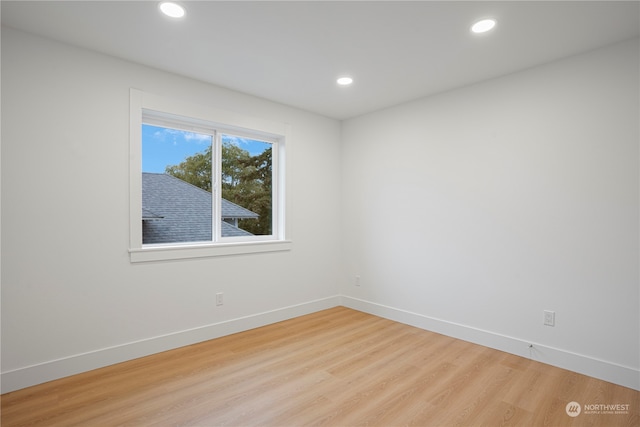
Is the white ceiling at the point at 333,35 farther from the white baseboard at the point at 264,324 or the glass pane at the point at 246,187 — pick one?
the white baseboard at the point at 264,324

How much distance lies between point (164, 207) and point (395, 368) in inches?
97.4

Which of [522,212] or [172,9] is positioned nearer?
[172,9]

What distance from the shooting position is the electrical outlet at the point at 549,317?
2.76 metres

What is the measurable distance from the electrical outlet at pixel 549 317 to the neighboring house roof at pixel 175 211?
3.02 m

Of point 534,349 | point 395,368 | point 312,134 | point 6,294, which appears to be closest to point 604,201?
point 534,349

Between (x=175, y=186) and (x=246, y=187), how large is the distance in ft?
2.57

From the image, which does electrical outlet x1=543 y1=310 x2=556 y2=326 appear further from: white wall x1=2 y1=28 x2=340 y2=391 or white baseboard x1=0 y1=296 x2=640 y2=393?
white wall x1=2 y1=28 x2=340 y2=391

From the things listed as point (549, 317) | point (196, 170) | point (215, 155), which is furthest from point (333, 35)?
point (549, 317)

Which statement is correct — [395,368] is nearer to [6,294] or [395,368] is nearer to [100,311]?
[100,311]

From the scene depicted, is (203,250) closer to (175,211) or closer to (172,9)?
(175,211)

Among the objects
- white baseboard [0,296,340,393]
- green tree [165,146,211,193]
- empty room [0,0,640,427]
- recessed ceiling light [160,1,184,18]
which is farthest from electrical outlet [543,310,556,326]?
recessed ceiling light [160,1,184,18]

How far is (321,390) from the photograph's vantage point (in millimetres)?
2324

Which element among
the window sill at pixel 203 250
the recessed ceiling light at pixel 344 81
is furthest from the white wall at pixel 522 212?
the window sill at pixel 203 250

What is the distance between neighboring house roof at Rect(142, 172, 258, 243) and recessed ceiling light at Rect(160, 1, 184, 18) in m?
1.45
